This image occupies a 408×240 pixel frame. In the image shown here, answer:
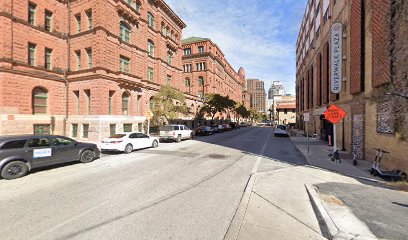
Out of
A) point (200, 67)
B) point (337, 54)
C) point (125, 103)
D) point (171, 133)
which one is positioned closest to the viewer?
point (337, 54)

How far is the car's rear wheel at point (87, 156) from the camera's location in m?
10.2

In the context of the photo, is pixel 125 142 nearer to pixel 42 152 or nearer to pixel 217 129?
pixel 42 152

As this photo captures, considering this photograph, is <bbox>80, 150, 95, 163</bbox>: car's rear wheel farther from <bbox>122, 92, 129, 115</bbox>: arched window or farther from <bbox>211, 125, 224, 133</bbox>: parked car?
<bbox>211, 125, 224, 133</bbox>: parked car

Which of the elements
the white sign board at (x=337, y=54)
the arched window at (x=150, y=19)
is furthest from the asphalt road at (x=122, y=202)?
the arched window at (x=150, y=19)

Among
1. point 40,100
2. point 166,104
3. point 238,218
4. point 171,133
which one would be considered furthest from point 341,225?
point 40,100

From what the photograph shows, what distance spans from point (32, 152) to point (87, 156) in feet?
8.37

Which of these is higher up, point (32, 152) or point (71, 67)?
point (71, 67)

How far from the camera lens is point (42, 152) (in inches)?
331

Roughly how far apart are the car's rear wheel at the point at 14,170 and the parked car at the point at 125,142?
498 centimetres

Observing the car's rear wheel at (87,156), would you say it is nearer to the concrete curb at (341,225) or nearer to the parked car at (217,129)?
the concrete curb at (341,225)

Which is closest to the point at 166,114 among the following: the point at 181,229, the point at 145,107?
the point at 145,107

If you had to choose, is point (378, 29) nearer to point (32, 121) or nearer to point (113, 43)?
point (113, 43)

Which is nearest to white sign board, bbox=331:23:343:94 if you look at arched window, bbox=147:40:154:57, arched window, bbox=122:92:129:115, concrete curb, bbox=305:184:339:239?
concrete curb, bbox=305:184:339:239

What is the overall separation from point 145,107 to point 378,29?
23.4 m
